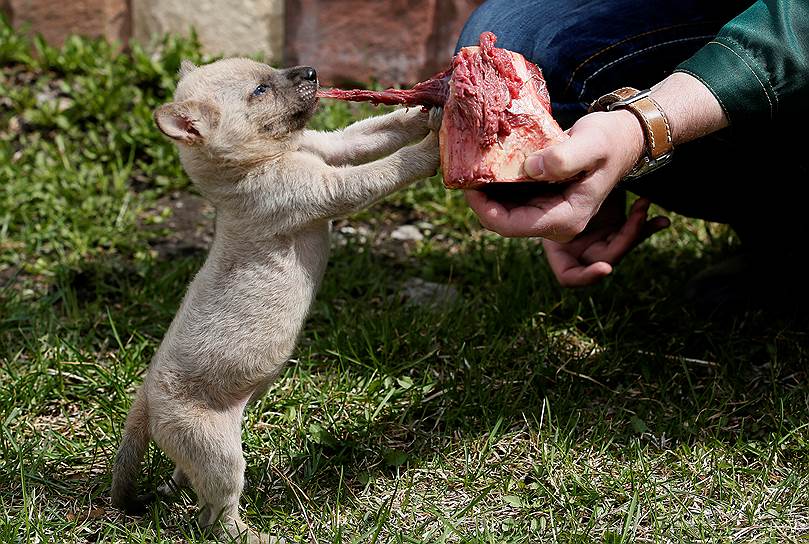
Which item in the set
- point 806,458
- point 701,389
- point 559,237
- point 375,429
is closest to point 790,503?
point 806,458

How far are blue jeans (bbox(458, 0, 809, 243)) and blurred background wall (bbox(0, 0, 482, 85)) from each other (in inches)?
79.5

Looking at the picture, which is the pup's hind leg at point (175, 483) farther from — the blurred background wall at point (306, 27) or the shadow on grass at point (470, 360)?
the blurred background wall at point (306, 27)

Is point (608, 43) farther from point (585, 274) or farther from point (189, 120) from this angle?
point (189, 120)

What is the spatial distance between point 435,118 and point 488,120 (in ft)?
0.94

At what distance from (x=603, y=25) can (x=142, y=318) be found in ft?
7.65

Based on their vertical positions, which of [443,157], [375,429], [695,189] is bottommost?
[375,429]

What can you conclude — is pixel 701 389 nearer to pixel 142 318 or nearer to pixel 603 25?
pixel 603 25

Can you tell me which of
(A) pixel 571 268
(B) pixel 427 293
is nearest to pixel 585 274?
(A) pixel 571 268

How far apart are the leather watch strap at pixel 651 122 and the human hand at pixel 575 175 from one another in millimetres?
26

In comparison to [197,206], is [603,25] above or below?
above

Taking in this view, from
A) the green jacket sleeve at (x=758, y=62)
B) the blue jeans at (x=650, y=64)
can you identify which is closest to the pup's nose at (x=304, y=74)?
the blue jeans at (x=650, y=64)

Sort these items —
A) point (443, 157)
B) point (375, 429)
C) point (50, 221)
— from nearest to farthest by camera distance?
point (443, 157), point (375, 429), point (50, 221)

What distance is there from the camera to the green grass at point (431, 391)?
3.31 meters

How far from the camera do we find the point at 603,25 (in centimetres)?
407
